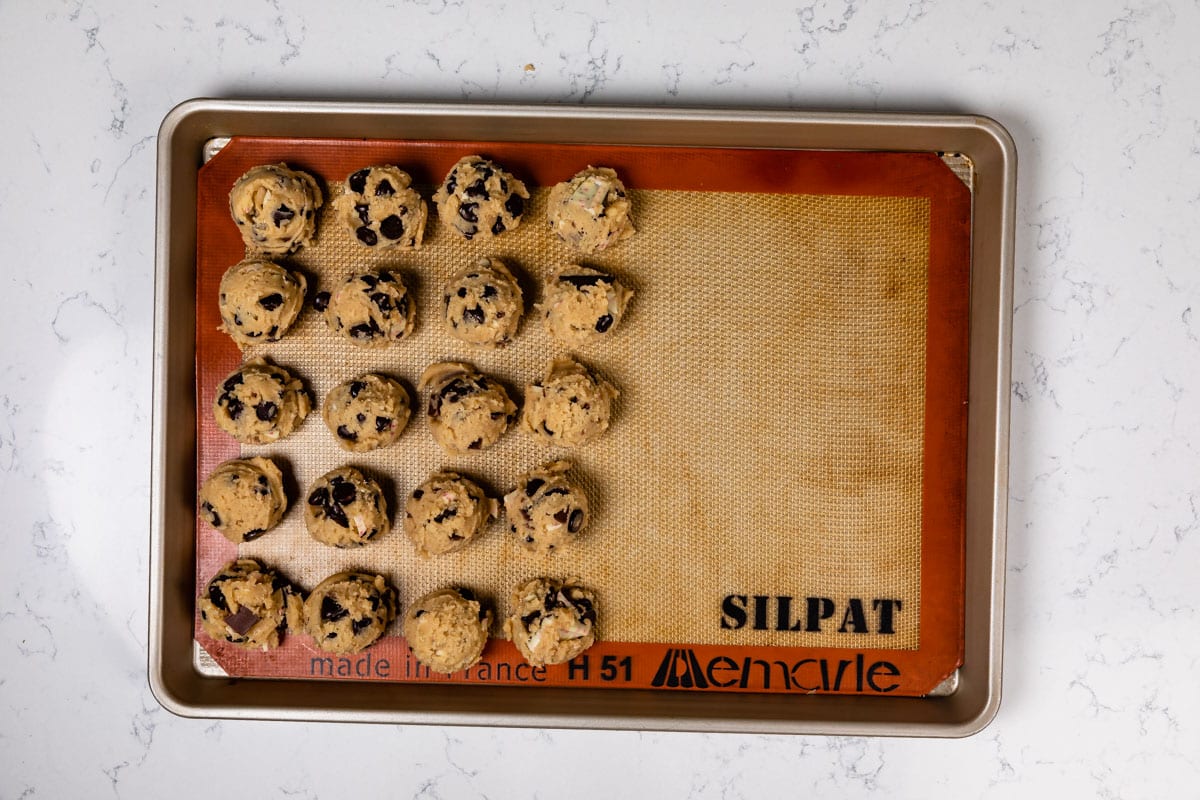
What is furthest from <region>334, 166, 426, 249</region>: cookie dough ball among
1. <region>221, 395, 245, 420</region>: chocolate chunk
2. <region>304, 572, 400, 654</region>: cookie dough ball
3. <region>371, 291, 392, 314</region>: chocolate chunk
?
<region>304, 572, 400, 654</region>: cookie dough ball

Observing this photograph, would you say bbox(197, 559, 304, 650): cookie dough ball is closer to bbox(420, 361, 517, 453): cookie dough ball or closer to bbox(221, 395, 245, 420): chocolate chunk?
bbox(221, 395, 245, 420): chocolate chunk

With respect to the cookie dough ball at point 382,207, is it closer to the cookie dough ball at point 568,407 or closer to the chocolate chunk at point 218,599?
the cookie dough ball at point 568,407

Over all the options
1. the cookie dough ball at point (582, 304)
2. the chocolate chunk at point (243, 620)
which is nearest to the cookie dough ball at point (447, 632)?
the chocolate chunk at point (243, 620)

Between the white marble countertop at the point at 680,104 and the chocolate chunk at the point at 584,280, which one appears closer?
the chocolate chunk at the point at 584,280

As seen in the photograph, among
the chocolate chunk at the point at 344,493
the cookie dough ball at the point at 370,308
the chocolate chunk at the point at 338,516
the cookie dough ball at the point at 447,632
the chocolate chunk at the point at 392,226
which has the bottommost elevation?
the cookie dough ball at the point at 447,632

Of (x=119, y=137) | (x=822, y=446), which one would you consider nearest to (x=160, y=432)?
(x=119, y=137)

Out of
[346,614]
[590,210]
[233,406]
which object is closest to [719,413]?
[590,210]

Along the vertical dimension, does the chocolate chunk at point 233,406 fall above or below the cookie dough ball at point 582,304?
below

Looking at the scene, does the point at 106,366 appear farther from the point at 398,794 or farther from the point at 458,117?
the point at 398,794
